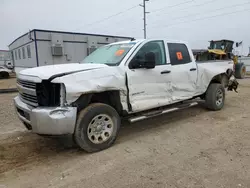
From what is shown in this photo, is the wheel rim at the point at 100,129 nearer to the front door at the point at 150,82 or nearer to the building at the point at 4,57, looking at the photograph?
the front door at the point at 150,82

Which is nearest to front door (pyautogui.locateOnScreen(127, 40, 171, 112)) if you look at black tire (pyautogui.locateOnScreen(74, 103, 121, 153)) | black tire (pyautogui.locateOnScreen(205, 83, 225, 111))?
black tire (pyautogui.locateOnScreen(74, 103, 121, 153))

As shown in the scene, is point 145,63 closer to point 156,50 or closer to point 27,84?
point 156,50

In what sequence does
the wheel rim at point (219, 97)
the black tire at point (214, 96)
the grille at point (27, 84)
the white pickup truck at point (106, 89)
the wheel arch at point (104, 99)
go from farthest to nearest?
1. the wheel rim at point (219, 97)
2. the black tire at point (214, 96)
3. the wheel arch at point (104, 99)
4. the grille at point (27, 84)
5. the white pickup truck at point (106, 89)

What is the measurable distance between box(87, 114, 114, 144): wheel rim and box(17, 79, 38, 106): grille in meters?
0.99

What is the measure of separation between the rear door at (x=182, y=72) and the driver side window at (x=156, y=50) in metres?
0.22

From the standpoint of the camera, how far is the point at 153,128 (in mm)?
5031

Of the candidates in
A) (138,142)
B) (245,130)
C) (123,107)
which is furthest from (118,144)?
(245,130)

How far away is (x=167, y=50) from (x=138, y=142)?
7.16ft

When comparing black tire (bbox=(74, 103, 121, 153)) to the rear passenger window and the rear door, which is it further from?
the rear passenger window

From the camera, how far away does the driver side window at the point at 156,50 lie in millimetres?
4492

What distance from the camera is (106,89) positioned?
3.76 meters

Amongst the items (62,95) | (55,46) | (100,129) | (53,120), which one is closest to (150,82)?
(100,129)

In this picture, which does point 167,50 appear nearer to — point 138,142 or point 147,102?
point 147,102

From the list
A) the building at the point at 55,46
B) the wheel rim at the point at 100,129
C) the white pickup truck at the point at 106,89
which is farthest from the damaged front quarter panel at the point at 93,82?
the building at the point at 55,46
